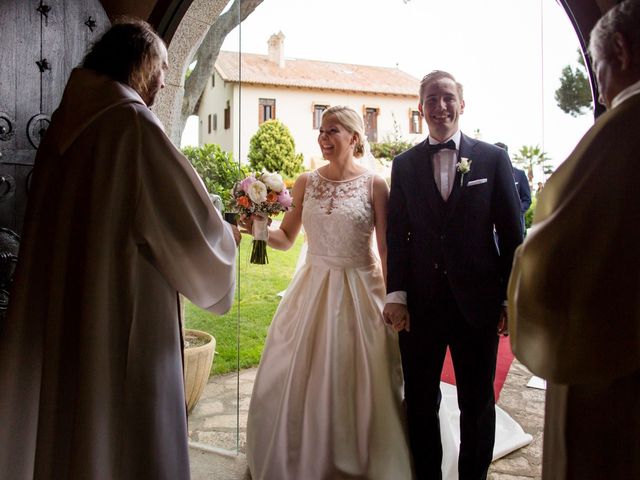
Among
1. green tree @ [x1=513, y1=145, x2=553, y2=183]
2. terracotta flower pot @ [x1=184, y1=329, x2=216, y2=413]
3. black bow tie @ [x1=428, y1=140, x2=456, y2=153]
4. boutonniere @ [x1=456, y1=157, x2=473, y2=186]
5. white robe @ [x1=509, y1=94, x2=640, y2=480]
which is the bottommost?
terracotta flower pot @ [x1=184, y1=329, x2=216, y2=413]

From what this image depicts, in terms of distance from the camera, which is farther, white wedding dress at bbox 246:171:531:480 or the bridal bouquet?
the bridal bouquet

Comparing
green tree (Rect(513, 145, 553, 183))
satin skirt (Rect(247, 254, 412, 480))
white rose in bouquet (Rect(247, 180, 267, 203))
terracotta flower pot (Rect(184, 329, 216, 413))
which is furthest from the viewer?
green tree (Rect(513, 145, 553, 183))

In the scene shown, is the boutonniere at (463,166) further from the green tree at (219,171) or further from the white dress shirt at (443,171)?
the green tree at (219,171)

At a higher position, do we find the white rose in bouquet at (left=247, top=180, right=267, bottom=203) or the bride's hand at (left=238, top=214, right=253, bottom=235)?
the white rose in bouquet at (left=247, top=180, right=267, bottom=203)

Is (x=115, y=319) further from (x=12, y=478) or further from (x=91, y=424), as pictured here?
(x=12, y=478)

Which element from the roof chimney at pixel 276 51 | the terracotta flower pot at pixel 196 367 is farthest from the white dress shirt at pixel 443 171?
the roof chimney at pixel 276 51

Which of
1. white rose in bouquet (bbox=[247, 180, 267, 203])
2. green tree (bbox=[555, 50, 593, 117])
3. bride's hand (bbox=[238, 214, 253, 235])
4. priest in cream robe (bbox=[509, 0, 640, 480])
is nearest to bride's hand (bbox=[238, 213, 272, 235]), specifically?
bride's hand (bbox=[238, 214, 253, 235])

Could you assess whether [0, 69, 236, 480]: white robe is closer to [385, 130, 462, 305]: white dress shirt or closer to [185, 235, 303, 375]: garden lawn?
[385, 130, 462, 305]: white dress shirt

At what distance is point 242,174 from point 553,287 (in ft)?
7.92

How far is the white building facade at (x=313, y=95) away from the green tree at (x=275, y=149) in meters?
0.55

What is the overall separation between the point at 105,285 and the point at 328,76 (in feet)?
73.5

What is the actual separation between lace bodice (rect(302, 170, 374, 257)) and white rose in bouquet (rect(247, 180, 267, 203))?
35cm

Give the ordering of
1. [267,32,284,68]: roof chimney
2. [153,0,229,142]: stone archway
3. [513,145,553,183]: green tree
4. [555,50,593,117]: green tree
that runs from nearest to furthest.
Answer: [153,0,229,142]: stone archway → [555,50,593,117]: green tree → [513,145,553,183]: green tree → [267,32,284,68]: roof chimney

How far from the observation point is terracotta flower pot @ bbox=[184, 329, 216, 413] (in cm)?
376
